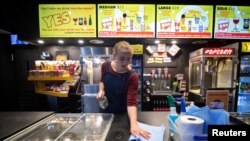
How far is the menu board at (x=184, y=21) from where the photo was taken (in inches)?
100

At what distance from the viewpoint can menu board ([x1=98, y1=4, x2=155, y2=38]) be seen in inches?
99.8

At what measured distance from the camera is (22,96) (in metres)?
3.85

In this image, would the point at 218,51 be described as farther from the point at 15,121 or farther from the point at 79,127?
the point at 15,121

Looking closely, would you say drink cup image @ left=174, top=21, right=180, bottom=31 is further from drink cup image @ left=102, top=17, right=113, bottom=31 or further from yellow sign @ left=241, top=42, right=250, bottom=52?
yellow sign @ left=241, top=42, right=250, bottom=52

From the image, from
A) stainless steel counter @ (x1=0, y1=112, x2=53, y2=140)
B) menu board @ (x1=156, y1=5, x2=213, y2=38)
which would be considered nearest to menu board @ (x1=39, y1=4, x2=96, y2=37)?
menu board @ (x1=156, y1=5, x2=213, y2=38)

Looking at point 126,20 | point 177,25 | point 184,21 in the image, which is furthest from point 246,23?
point 126,20

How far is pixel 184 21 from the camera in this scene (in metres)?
2.55

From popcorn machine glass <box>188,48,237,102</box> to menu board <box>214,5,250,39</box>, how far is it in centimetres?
30

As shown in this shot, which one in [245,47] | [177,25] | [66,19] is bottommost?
[245,47]

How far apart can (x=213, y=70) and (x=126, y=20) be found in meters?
2.00

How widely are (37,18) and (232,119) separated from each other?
3.10 meters

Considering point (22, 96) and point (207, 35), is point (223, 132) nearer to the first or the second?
point (207, 35)

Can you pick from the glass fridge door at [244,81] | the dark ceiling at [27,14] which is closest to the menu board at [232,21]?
the dark ceiling at [27,14]

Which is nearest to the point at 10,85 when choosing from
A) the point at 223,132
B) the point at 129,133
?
the point at 129,133
